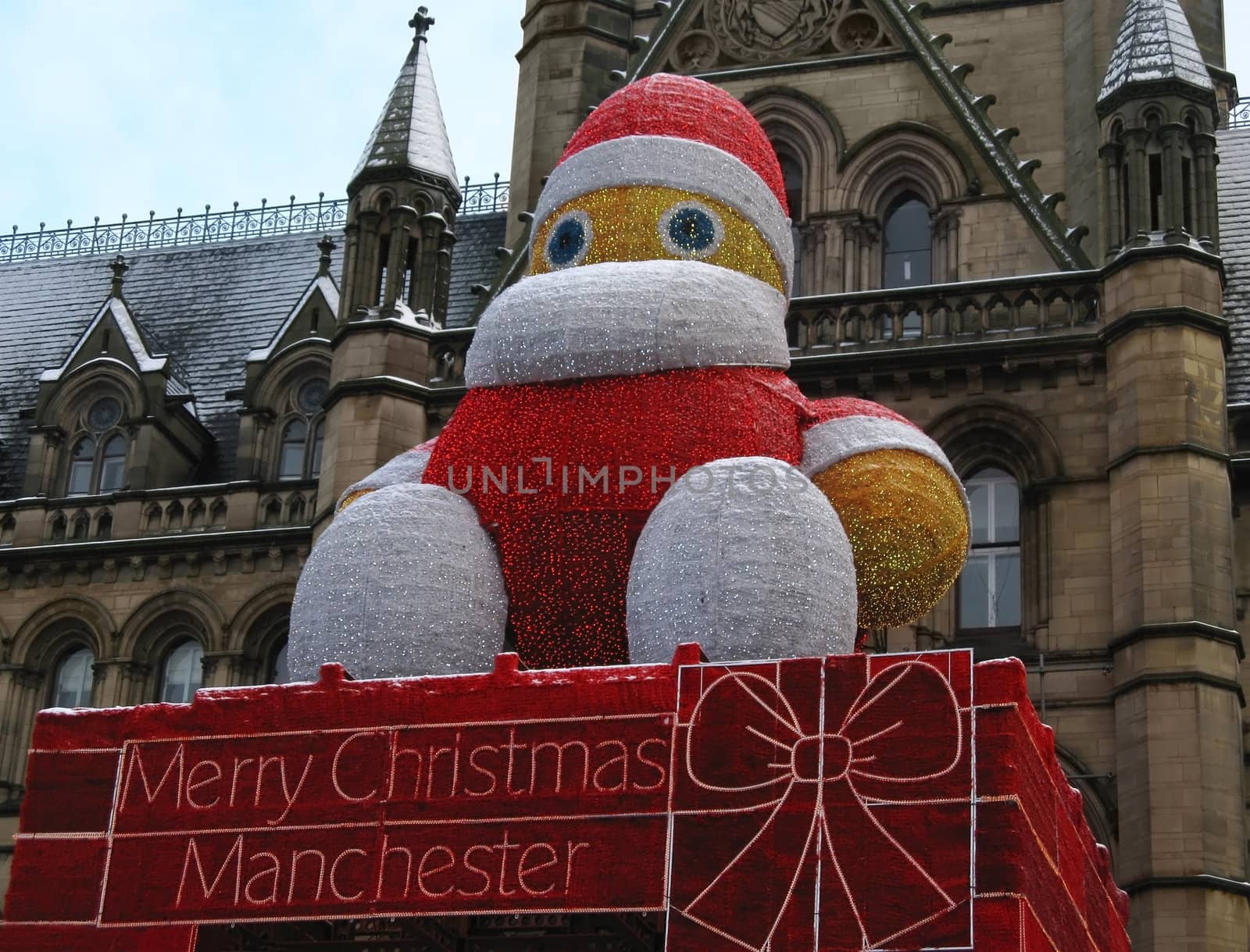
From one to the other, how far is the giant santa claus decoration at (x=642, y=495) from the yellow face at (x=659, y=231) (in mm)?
12

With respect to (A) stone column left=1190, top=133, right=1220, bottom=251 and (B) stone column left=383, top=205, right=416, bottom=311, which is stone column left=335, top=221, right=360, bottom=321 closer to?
(B) stone column left=383, top=205, right=416, bottom=311

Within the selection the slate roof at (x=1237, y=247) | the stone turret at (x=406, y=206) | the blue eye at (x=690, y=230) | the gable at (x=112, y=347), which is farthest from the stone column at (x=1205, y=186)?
the gable at (x=112, y=347)

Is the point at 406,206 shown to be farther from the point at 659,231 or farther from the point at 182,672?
the point at 659,231

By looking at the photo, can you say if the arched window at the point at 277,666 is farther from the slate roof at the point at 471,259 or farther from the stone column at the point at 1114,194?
the stone column at the point at 1114,194

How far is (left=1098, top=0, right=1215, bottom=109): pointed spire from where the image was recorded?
21.0m

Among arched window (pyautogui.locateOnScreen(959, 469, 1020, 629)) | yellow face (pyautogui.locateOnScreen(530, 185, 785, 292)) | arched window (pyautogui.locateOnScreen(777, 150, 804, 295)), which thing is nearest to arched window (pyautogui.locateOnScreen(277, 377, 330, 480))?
arched window (pyautogui.locateOnScreen(777, 150, 804, 295))

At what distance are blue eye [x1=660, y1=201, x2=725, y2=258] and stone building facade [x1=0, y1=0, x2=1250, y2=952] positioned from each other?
28.0 feet

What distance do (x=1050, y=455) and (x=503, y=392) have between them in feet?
33.9

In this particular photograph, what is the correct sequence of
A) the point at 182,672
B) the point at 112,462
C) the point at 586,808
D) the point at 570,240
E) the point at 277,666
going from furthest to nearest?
the point at 112,462 → the point at 182,672 → the point at 277,666 → the point at 570,240 → the point at 586,808

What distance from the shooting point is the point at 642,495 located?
11.2 metres

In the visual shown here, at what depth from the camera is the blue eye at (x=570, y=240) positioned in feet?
39.9

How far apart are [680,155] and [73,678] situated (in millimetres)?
15792

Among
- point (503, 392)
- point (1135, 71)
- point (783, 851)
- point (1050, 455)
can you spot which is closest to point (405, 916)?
point (783, 851)

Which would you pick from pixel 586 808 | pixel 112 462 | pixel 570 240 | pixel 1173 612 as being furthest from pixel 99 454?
pixel 586 808
